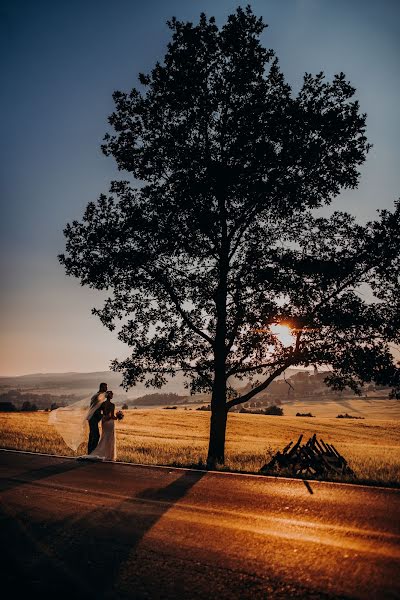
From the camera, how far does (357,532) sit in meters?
5.82

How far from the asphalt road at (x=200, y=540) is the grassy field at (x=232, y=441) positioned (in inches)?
125

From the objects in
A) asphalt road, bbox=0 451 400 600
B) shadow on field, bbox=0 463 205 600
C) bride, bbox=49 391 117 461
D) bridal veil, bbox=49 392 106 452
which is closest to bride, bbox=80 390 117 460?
bride, bbox=49 391 117 461

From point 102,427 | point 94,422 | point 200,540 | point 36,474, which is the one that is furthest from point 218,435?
point 200,540

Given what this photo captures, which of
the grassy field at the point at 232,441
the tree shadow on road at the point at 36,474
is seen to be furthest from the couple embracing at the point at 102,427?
the tree shadow on road at the point at 36,474

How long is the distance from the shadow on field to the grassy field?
16.1 ft

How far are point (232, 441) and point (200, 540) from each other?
23825mm

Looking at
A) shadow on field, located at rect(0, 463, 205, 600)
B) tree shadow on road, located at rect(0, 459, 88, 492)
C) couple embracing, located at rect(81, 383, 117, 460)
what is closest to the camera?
shadow on field, located at rect(0, 463, 205, 600)

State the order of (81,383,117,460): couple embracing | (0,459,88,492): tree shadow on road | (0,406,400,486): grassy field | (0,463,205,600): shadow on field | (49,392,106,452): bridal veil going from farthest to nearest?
1. (49,392,106,452): bridal veil
2. (81,383,117,460): couple embracing
3. (0,406,400,486): grassy field
4. (0,459,88,492): tree shadow on road
5. (0,463,205,600): shadow on field

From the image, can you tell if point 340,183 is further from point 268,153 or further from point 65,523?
point 65,523

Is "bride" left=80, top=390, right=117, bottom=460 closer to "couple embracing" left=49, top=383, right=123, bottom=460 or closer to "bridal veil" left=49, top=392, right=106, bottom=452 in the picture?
"couple embracing" left=49, top=383, right=123, bottom=460

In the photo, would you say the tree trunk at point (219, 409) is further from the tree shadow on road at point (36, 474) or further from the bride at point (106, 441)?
the tree shadow on road at point (36, 474)

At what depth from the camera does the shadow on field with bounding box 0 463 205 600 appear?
459 cm

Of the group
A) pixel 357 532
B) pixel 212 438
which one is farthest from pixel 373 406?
pixel 357 532

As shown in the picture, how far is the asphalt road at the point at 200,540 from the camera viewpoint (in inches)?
175
